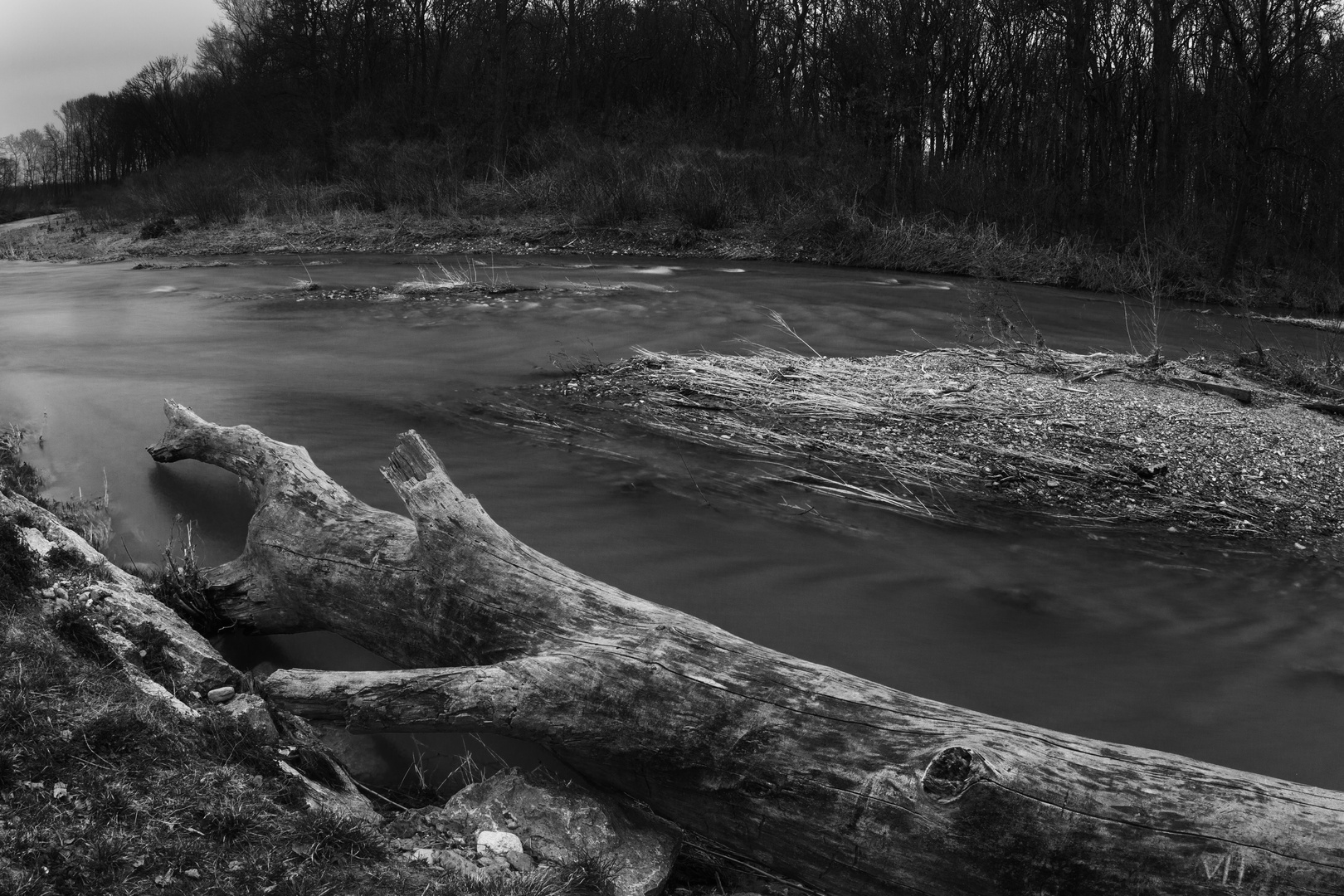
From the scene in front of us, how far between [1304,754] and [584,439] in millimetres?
4991

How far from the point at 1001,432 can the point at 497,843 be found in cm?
530

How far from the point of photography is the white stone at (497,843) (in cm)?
→ 295

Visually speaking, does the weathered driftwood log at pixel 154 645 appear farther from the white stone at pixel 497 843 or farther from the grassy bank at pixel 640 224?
the grassy bank at pixel 640 224

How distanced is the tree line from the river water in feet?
36.0

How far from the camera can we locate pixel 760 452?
716cm

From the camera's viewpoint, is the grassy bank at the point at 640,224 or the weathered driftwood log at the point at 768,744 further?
the grassy bank at the point at 640,224

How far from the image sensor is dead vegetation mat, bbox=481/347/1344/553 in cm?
634

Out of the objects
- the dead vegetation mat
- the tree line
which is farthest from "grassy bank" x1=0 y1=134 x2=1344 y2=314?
the dead vegetation mat

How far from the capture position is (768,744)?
3018 mm

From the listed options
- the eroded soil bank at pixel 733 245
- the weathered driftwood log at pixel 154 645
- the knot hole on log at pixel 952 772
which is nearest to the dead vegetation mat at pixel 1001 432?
the knot hole on log at pixel 952 772

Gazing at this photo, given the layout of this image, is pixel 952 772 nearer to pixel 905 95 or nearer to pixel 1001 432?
pixel 1001 432

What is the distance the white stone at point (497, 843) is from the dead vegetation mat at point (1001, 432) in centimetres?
388

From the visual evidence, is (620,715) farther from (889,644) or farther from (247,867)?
(889,644)

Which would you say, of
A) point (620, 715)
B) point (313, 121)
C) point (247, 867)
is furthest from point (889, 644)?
point (313, 121)
